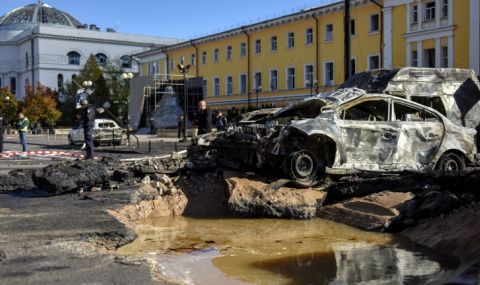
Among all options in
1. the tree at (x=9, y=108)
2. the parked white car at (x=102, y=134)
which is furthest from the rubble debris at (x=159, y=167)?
the tree at (x=9, y=108)

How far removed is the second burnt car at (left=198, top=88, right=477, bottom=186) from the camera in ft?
30.3

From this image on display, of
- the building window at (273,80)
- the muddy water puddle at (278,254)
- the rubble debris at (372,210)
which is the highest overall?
the building window at (273,80)

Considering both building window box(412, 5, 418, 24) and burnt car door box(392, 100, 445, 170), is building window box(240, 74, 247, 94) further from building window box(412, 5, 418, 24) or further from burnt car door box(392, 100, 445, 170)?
burnt car door box(392, 100, 445, 170)

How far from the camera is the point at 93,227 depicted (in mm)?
6824

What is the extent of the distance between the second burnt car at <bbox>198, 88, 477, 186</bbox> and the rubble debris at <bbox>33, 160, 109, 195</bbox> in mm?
1939

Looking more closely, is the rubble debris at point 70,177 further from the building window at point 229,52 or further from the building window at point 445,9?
the building window at point 229,52

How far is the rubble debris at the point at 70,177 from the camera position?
9391 millimetres

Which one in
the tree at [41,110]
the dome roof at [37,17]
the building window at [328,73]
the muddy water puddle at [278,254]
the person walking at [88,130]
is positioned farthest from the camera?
the dome roof at [37,17]

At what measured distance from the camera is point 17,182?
34.7 ft

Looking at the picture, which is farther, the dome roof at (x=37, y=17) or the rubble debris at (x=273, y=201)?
the dome roof at (x=37, y=17)

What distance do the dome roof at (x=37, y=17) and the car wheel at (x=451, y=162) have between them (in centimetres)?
10053

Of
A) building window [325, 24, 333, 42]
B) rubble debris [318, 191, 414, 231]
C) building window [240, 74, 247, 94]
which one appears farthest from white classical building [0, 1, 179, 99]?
rubble debris [318, 191, 414, 231]

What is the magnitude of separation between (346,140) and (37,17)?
4079 inches

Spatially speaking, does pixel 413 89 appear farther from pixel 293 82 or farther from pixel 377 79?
pixel 293 82
